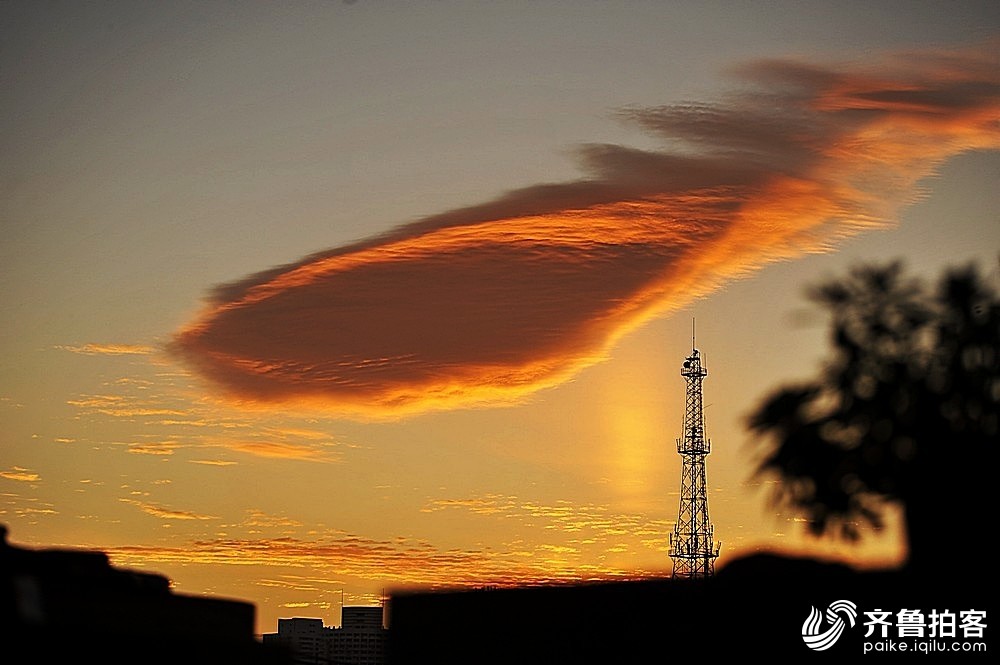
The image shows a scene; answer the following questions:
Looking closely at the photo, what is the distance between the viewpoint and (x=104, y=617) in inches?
1268

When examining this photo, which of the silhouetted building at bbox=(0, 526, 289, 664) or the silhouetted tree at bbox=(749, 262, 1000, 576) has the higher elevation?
the silhouetted tree at bbox=(749, 262, 1000, 576)

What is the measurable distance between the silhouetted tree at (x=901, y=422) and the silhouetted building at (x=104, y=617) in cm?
1673

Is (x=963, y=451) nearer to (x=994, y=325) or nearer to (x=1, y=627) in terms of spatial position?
(x=994, y=325)

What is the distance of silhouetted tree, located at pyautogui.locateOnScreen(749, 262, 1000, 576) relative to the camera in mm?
29766

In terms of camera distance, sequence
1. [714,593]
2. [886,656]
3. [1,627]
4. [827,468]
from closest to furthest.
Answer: [1,627]
[827,468]
[886,656]
[714,593]

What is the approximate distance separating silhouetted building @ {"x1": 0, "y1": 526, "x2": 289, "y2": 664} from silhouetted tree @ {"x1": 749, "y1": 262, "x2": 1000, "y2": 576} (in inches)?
659

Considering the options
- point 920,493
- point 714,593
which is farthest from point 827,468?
point 714,593

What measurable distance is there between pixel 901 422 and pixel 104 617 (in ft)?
67.3

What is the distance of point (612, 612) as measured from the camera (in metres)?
52.9

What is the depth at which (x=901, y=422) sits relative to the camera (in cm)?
3030

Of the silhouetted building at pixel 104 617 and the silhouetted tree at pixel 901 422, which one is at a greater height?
the silhouetted tree at pixel 901 422

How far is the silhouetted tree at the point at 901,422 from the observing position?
29.8 meters

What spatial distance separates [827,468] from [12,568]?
20.3 m

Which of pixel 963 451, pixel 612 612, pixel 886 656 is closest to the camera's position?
pixel 963 451
